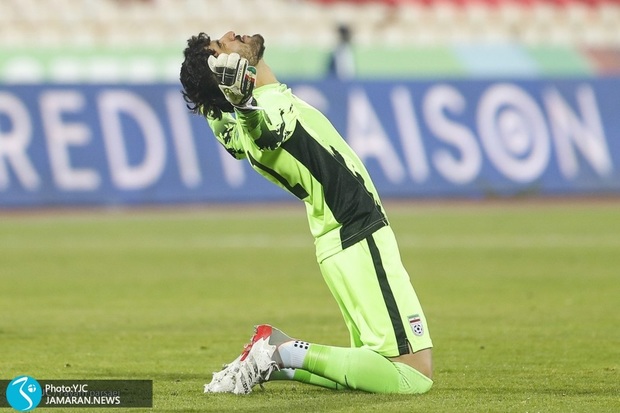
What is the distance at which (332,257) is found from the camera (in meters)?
6.39

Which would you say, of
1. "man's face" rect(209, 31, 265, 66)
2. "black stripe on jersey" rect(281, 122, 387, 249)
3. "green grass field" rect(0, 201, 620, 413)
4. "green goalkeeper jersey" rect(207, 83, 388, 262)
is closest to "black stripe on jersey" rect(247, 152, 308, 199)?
"green goalkeeper jersey" rect(207, 83, 388, 262)

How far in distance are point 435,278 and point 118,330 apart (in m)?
4.29

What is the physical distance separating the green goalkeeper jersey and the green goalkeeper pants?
0.09 m

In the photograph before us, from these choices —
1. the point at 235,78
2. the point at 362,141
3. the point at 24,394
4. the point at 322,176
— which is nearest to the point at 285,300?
the point at 322,176

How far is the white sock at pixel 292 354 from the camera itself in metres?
6.22

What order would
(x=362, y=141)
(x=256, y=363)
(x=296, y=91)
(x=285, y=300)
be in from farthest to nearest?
(x=296, y=91), (x=362, y=141), (x=285, y=300), (x=256, y=363)

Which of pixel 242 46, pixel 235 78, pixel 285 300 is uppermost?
pixel 242 46

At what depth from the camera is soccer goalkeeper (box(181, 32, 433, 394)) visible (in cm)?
623

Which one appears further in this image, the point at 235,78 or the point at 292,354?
the point at 292,354

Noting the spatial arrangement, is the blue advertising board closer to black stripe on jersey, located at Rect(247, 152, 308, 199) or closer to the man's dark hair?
black stripe on jersey, located at Rect(247, 152, 308, 199)

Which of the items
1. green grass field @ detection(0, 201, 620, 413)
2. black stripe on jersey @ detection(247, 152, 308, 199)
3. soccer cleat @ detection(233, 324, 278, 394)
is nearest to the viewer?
soccer cleat @ detection(233, 324, 278, 394)

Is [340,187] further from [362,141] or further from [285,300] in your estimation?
[362,141]

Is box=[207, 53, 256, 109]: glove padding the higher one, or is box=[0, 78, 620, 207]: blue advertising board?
box=[207, 53, 256, 109]: glove padding

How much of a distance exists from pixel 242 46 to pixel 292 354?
1565mm
